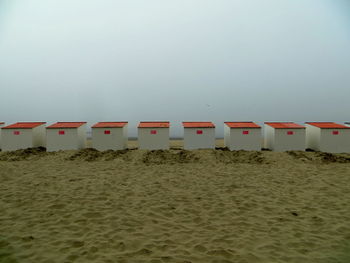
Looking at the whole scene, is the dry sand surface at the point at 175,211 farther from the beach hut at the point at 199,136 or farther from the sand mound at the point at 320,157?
the beach hut at the point at 199,136

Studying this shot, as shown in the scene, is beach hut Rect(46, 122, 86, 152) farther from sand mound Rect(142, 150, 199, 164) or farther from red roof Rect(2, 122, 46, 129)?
sand mound Rect(142, 150, 199, 164)

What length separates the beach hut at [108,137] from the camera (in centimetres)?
1055

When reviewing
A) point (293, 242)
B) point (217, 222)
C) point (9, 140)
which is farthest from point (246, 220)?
point (9, 140)

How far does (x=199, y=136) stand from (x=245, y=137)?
1.58 m

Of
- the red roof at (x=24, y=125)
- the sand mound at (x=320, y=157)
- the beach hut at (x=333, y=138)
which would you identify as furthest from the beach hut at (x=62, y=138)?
the beach hut at (x=333, y=138)

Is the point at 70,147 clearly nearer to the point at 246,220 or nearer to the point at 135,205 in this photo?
the point at 135,205

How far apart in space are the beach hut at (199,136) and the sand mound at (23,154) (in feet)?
16.0

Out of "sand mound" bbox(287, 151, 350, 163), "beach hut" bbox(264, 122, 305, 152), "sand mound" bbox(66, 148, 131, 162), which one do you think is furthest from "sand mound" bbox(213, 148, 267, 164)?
"sand mound" bbox(66, 148, 131, 162)

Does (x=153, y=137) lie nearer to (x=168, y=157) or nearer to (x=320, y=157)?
(x=168, y=157)

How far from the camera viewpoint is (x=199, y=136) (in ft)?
34.5

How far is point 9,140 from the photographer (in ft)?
Result: 35.6

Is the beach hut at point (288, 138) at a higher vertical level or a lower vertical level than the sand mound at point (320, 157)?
higher

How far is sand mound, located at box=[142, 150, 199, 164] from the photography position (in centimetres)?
924

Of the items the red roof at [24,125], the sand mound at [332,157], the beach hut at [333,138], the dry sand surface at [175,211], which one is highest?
the red roof at [24,125]
